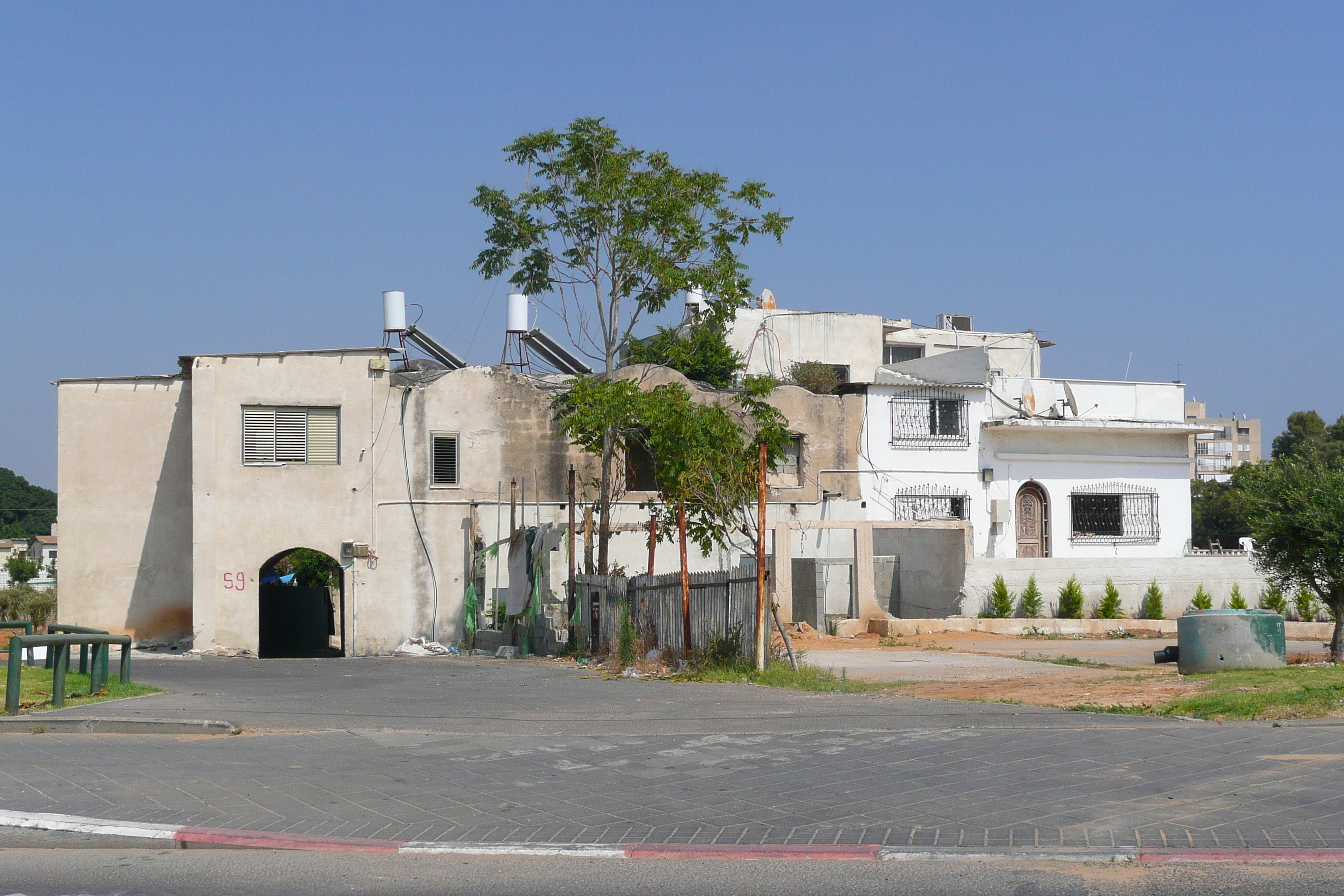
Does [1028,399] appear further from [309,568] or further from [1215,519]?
[1215,519]

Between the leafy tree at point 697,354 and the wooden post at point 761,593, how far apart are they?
577 inches

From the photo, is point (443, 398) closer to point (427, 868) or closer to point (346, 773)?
point (346, 773)

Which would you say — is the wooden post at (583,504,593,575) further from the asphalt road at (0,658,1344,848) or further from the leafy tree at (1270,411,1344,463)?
the leafy tree at (1270,411,1344,463)

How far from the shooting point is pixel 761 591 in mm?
16062

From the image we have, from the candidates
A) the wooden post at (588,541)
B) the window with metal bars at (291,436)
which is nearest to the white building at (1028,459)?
the wooden post at (588,541)

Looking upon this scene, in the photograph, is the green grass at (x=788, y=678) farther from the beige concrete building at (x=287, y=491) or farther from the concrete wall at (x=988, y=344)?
the concrete wall at (x=988, y=344)

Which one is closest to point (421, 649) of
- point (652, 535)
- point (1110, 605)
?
point (652, 535)

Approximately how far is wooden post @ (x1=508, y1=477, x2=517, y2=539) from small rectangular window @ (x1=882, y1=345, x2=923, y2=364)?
29.8 metres

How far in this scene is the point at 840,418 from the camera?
3500 centimetres

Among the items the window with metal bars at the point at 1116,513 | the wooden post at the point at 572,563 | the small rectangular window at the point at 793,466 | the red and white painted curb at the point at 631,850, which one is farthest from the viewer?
the window with metal bars at the point at 1116,513

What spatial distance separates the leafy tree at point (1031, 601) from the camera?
3028 centimetres

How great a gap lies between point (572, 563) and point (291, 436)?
29.5 ft

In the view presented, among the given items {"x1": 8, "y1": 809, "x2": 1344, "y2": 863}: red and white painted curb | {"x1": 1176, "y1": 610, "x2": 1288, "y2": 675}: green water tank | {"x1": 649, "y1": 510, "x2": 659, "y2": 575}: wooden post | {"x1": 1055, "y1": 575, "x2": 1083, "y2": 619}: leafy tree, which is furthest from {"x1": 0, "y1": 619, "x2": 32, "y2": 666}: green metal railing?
{"x1": 1055, "y1": 575, "x2": 1083, "y2": 619}: leafy tree

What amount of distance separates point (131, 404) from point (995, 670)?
2148 centimetres
